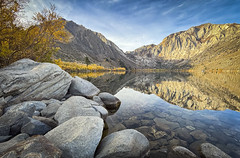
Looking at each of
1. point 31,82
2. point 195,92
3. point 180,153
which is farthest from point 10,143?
point 195,92

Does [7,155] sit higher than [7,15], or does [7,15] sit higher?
[7,15]

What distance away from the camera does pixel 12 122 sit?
18.1ft

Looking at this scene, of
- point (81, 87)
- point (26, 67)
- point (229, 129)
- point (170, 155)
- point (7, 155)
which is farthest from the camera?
point (81, 87)

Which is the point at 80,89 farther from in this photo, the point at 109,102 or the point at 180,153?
the point at 180,153

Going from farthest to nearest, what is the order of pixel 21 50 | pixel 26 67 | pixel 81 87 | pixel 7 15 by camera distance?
pixel 81 87 < pixel 21 50 < pixel 26 67 < pixel 7 15

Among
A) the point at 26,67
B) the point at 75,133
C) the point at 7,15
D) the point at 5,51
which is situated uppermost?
the point at 7,15

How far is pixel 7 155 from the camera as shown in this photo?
9.50 ft

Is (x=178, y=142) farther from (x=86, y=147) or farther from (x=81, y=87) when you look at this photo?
(x=81, y=87)

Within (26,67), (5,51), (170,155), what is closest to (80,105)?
(170,155)

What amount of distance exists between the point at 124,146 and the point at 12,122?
589 cm

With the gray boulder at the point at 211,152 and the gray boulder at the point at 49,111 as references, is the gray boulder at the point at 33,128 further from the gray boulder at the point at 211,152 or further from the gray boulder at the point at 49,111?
the gray boulder at the point at 211,152

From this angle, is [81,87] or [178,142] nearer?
[178,142]

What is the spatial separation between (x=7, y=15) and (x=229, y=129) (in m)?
22.1

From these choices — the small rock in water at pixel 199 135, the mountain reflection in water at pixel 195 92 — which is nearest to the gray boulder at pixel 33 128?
the small rock in water at pixel 199 135
